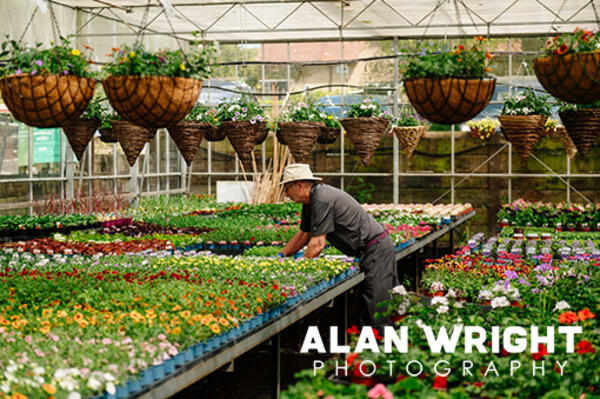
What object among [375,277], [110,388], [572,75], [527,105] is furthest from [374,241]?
[110,388]

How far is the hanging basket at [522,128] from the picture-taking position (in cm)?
484

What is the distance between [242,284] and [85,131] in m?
1.82

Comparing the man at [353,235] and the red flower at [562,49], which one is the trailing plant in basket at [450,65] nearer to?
the red flower at [562,49]

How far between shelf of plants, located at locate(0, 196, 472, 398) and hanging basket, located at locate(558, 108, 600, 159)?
6.03 ft

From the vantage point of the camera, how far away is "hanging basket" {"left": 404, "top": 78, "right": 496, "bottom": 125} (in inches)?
130

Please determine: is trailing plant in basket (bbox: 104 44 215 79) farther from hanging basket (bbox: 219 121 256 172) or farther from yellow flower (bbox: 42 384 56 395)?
hanging basket (bbox: 219 121 256 172)

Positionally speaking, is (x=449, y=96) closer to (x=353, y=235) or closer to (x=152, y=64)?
(x=152, y=64)

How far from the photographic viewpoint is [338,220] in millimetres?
5395

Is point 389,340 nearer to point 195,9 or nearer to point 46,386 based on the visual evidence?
point 46,386

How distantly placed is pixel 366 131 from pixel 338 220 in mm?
769

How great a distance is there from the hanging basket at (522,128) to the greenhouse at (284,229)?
0.6 inches

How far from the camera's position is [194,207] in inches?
452

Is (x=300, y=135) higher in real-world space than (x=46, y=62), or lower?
lower

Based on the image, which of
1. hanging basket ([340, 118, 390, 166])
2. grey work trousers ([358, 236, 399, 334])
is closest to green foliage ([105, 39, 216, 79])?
hanging basket ([340, 118, 390, 166])
